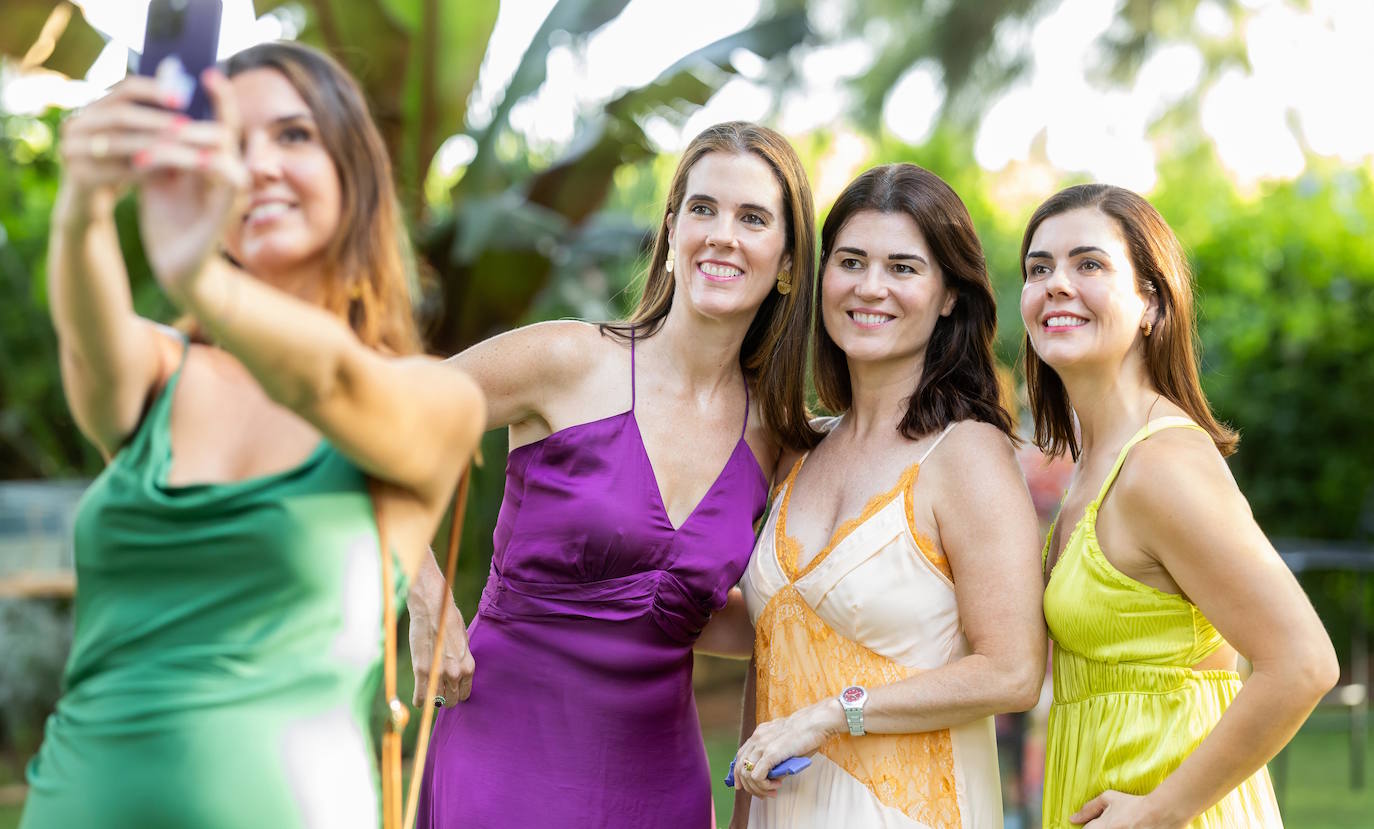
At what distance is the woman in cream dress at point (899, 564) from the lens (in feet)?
8.14

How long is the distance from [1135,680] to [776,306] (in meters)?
1.15

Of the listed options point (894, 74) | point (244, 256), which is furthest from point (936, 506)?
point (894, 74)

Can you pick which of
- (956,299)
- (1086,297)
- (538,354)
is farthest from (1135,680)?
(538,354)

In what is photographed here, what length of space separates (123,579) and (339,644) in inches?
10.0

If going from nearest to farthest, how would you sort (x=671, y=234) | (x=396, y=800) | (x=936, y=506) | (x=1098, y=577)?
(x=396, y=800), (x=1098, y=577), (x=936, y=506), (x=671, y=234)

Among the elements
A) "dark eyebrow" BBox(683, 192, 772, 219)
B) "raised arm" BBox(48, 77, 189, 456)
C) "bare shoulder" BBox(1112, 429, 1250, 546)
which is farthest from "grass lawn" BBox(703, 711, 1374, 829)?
"raised arm" BBox(48, 77, 189, 456)

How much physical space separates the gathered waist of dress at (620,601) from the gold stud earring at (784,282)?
72 centimetres

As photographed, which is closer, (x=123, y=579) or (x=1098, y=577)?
(x=123, y=579)

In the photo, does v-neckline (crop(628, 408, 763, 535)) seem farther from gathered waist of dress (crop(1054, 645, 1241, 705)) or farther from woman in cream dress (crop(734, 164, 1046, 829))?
gathered waist of dress (crop(1054, 645, 1241, 705))

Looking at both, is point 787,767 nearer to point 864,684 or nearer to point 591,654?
point 864,684

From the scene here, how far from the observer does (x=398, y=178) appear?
676cm

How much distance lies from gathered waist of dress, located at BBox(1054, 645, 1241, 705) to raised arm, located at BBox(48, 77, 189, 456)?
1746 millimetres

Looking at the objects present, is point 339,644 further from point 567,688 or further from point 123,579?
point 567,688

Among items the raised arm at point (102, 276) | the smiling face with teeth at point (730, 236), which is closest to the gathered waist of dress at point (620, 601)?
the smiling face with teeth at point (730, 236)
